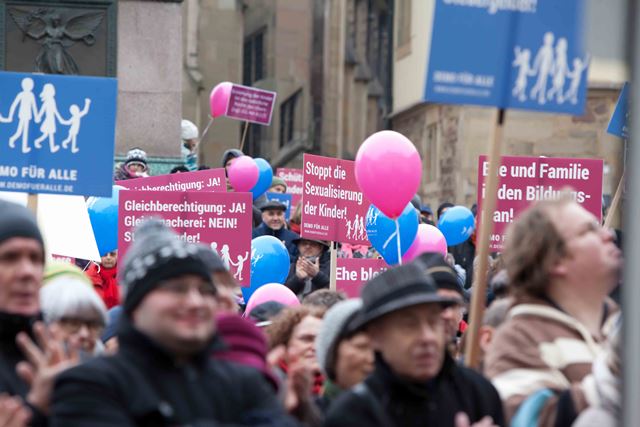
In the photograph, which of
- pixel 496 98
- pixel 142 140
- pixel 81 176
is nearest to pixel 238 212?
pixel 81 176

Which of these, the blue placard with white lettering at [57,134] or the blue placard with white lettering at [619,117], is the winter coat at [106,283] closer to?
the blue placard with white lettering at [57,134]

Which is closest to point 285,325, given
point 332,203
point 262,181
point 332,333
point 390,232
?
point 332,333

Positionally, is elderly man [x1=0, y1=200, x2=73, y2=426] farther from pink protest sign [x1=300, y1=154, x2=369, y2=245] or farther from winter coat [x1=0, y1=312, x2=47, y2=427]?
pink protest sign [x1=300, y1=154, x2=369, y2=245]

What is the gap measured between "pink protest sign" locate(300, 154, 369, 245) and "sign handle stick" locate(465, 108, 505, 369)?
21.9ft

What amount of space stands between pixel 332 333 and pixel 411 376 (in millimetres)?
970

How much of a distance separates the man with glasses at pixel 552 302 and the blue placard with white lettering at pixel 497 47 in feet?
2.34

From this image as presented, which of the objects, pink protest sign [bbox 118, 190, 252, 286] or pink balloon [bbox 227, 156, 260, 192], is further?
pink balloon [bbox 227, 156, 260, 192]

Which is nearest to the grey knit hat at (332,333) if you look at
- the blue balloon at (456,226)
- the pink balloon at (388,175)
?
the pink balloon at (388,175)

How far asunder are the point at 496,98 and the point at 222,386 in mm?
1975

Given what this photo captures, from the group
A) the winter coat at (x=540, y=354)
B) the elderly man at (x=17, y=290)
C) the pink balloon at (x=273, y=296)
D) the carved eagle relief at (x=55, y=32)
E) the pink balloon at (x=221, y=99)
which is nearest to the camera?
the elderly man at (x=17, y=290)

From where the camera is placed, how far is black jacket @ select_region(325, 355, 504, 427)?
557 cm

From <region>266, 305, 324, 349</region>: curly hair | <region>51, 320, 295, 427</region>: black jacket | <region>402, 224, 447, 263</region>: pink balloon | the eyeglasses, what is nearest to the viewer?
<region>51, 320, 295, 427</region>: black jacket

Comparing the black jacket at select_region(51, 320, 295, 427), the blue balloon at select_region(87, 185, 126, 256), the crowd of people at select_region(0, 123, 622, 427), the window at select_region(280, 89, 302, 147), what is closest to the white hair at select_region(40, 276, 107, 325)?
the crowd of people at select_region(0, 123, 622, 427)

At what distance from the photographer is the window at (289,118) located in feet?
146
